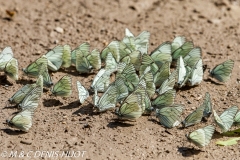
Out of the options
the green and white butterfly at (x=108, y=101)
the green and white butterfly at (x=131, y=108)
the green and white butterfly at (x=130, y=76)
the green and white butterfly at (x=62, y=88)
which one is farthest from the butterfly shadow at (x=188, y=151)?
the green and white butterfly at (x=62, y=88)

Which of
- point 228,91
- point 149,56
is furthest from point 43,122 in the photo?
point 228,91

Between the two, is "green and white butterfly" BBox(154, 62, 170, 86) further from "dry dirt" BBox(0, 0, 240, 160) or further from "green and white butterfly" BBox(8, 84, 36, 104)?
"green and white butterfly" BBox(8, 84, 36, 104)

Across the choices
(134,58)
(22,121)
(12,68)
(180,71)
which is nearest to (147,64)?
(134,58)

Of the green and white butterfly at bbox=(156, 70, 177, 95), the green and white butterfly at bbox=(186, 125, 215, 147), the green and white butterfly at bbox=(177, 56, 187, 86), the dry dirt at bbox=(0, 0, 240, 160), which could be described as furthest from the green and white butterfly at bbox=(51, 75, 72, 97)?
the green and white butterfly at bbox=(186, 125, 215, 147)

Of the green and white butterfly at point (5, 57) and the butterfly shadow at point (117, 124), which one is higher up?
the green and white butterfly at point (5, 57)

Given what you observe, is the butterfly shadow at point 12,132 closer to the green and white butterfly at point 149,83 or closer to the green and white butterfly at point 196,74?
the green and white butterfly at point 149,83
